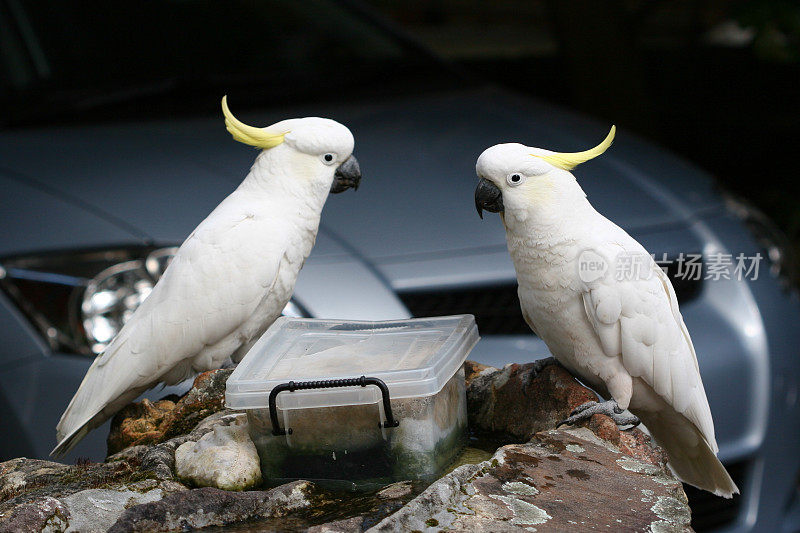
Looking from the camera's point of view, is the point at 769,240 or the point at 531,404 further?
the point at 769,240

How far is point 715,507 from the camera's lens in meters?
2.79

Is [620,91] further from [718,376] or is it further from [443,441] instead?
[443,441]

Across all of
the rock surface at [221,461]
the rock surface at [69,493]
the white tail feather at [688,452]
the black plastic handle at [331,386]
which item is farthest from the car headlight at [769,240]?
the rock surface at [69,493]

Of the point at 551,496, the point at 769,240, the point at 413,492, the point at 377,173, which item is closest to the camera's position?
the point at 551,496

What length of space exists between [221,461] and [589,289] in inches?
31.6

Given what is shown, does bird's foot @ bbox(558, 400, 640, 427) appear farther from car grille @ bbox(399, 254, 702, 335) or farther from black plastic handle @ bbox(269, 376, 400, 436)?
car grille @ bbox(399, 254, 702, 335)

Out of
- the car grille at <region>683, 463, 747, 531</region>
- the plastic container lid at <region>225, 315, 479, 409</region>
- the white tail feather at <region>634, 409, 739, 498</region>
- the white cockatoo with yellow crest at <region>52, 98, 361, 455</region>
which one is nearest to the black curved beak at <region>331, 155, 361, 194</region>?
the white cockatoo with yellow crest at <region>52, 98, 361, 455</region>

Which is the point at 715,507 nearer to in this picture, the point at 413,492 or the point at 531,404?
the point at 531,404

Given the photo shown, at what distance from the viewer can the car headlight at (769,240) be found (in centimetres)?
303

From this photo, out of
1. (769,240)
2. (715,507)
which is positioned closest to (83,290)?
(715,507)

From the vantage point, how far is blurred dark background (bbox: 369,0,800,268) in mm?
4953

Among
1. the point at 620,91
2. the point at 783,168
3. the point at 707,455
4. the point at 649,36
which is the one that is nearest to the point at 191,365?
the point at 707,455

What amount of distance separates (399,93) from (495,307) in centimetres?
113

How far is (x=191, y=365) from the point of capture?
2.16 m
